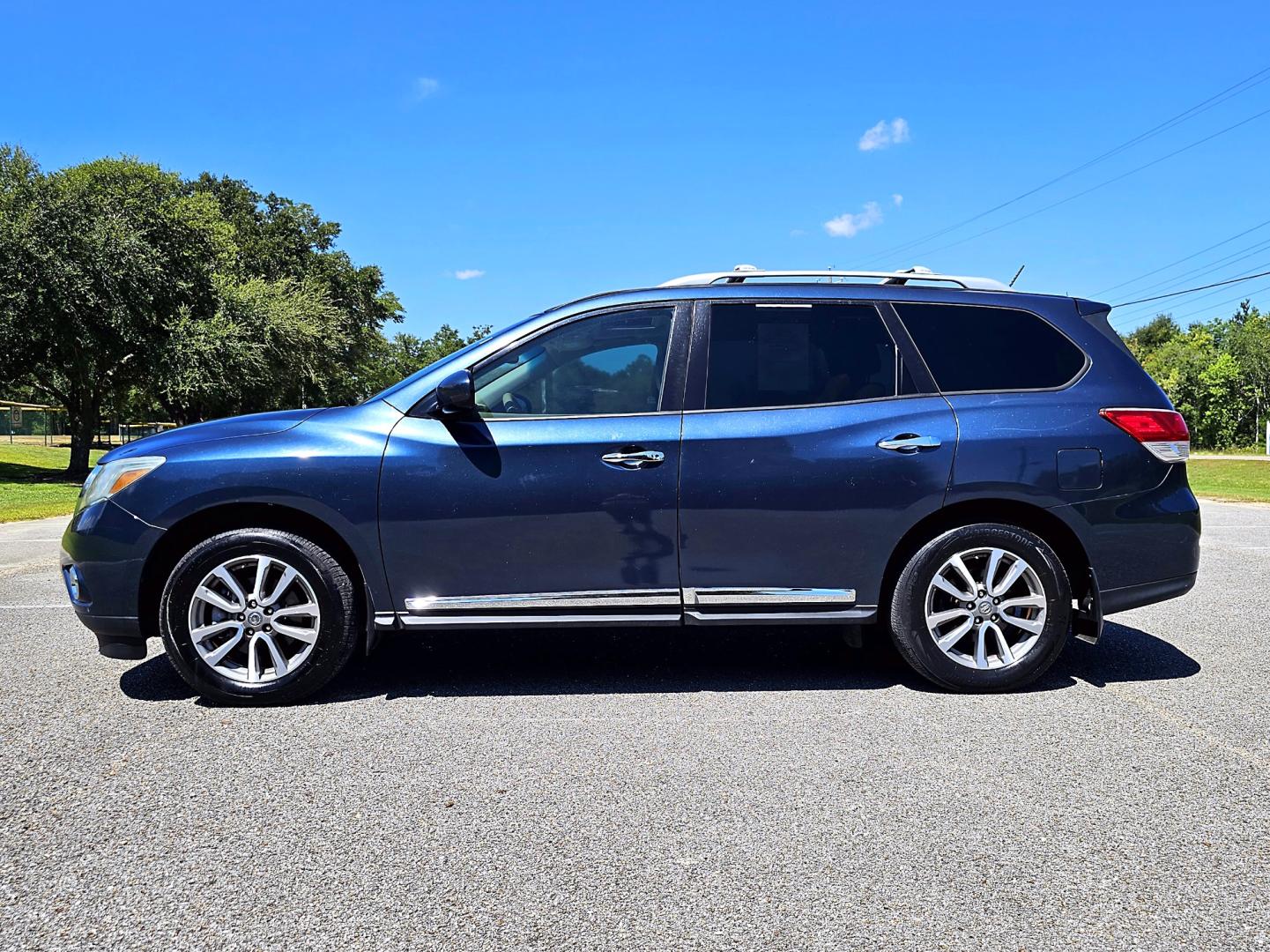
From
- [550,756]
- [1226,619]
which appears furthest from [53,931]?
[1226,619]

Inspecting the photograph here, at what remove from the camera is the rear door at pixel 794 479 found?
14.3ft

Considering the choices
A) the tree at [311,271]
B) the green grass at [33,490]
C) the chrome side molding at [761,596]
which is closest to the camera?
the chrome side molding at [761,596]

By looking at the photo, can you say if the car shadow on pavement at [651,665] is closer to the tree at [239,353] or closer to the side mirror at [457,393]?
the side mirror at [457,393]

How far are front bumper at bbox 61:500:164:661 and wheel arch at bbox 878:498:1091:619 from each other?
11.2ft

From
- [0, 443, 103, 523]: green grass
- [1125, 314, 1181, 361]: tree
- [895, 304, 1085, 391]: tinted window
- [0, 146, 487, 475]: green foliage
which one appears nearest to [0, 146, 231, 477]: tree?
[0, 146, 487, 475]: green foliage

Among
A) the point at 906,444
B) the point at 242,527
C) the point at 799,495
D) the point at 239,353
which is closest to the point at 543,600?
the point at 799,495

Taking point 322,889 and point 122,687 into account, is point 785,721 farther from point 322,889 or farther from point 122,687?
point 122,687

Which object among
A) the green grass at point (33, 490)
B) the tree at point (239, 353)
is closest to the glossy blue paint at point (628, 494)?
the green grass at point (33, 490)

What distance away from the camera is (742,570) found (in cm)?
437

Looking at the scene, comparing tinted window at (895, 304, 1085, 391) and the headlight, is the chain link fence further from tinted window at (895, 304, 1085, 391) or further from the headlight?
tinted window at (895, 304, 1085, 391)

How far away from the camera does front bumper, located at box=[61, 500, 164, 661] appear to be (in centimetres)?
432

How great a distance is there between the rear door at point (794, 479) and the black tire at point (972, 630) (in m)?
0.16

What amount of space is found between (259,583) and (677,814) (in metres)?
2.29

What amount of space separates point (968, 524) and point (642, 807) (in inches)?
89.5
